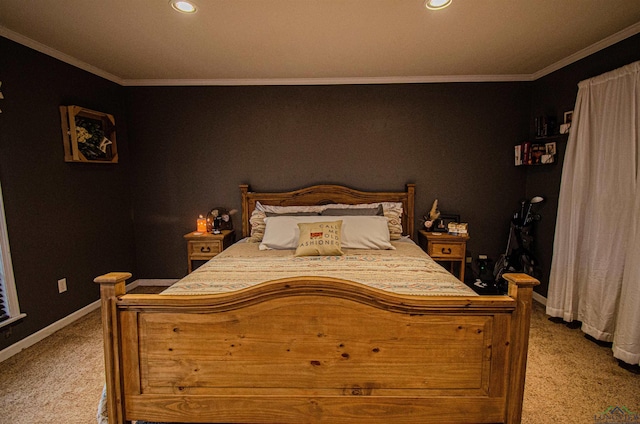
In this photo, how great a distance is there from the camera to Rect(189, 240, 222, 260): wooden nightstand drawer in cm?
342

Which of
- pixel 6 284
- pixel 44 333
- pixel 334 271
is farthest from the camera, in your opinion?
pixel 44 333

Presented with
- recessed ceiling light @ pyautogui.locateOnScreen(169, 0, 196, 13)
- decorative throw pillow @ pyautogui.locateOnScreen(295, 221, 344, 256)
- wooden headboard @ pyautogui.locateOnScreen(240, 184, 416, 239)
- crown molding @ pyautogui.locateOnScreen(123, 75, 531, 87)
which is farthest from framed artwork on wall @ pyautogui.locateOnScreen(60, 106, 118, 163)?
decorative throw pillow @ pyautogui.locateOnScreen(295, 221, 344, 256)

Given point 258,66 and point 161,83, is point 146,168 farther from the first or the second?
point 258,66

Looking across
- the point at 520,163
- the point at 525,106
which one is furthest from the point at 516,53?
the point at 520,163

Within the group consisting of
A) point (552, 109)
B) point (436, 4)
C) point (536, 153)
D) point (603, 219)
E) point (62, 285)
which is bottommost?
point (62, 285)

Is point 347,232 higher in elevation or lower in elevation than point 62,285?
higher

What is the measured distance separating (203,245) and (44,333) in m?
1.46

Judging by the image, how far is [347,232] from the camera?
9.73 feet

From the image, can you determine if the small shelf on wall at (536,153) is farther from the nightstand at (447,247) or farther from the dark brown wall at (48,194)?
the dark brown wall at (48,194)

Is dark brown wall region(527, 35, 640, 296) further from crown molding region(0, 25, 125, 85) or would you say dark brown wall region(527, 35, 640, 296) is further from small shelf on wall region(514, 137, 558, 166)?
crown molding region(0, 25, 125, 85)

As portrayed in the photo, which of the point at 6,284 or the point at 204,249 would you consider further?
the point at 204,249

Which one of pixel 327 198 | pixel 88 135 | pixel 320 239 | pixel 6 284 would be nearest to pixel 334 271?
pixel 320 239

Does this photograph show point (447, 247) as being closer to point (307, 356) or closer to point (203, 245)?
point (307, 356)

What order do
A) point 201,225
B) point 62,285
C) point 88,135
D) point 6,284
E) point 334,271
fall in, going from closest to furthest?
point 334,271
point 6,284
point 62,285
point 88,135
point 201,225
